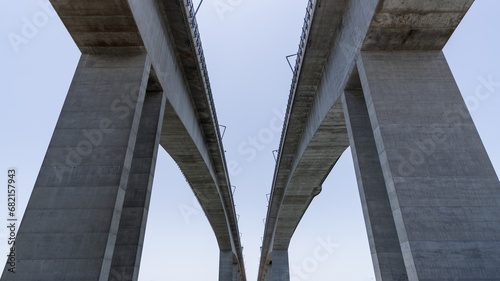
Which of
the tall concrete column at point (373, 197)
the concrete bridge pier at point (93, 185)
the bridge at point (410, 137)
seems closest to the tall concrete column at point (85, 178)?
the concrete bridge pier at point (93, 185)

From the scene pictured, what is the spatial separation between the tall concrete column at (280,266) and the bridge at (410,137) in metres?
30.0

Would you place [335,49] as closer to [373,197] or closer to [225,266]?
[373,197]

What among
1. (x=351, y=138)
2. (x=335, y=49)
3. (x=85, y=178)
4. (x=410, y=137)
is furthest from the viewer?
(x=335, y=49)

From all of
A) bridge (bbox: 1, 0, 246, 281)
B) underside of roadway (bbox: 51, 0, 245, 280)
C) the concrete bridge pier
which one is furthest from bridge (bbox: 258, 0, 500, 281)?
the concrete bridge pier

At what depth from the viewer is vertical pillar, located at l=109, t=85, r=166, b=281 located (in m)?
9.20

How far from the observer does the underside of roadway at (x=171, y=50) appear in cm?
898

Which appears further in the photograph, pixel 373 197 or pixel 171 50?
pixel 171 50

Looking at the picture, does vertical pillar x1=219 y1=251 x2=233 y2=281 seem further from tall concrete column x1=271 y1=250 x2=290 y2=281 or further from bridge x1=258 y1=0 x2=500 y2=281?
bridge x1=258 y1=0 x2=500 y2=281

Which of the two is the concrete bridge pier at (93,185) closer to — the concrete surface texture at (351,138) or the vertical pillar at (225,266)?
the concrete surface texture at (351,138)

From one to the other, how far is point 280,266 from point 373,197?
3280cm

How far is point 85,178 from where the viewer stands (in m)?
8.20

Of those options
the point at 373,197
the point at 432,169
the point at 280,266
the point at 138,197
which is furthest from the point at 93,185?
the point at 280,266

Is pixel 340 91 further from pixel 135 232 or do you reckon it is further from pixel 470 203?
pixel 135 232

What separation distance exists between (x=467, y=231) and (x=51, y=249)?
1034 cm
